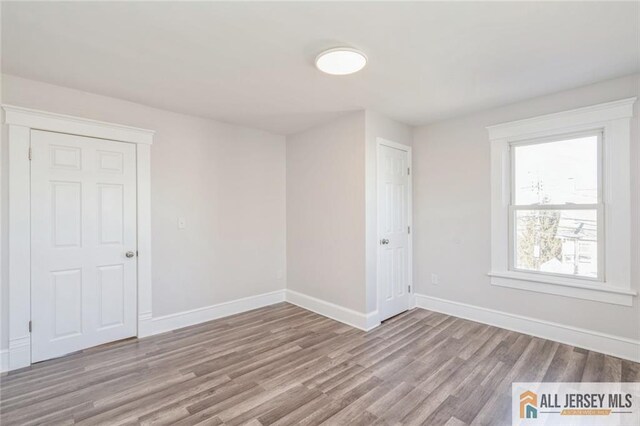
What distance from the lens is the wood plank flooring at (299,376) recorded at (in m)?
1.98

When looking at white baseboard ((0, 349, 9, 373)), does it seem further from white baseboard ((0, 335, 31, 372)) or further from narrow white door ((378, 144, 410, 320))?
narrow white door ((378, 144, 410, 320))

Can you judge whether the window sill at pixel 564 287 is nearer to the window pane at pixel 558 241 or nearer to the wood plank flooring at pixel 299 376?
the window pane at pixel 558 241

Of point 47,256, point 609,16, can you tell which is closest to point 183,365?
point 47,256

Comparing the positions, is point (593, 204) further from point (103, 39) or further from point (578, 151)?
point (103, 39)

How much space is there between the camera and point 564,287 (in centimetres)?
298

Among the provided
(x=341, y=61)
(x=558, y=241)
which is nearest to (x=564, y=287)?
(x=558, y=241)

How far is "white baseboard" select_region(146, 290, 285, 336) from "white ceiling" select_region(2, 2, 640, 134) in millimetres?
2461

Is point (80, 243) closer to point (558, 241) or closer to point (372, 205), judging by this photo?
point (372, 205)

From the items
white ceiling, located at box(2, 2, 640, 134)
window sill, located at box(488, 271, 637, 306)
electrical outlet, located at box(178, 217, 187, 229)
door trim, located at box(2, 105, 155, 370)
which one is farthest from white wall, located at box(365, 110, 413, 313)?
door trim, located at box(2, 105, 155, 370)

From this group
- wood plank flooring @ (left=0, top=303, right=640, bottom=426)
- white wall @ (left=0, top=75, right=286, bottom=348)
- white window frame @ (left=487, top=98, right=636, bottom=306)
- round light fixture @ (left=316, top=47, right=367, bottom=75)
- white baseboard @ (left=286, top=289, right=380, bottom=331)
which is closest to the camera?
wood plank flooring @ (left=0, top=303, right=640, bottom=426)

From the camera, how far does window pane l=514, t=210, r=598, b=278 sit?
289 cm

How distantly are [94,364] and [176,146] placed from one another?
2362 millimetres

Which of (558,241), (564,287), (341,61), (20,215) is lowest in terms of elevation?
(564,287)

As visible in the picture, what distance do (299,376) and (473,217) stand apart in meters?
2.76
